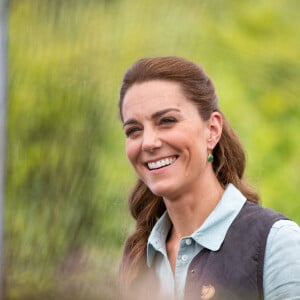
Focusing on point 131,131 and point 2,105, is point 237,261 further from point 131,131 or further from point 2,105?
point 2,105

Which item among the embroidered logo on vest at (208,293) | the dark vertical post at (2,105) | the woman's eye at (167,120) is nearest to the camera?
the dark vertical post at (2,105)

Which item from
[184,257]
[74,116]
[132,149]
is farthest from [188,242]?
[74,116]

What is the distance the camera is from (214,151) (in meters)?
0.74

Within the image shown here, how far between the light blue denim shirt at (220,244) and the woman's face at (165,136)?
0.05 metres

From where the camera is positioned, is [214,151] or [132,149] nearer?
[132,149]

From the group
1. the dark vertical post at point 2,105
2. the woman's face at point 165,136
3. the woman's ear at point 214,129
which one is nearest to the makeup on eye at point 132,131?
the woman's face at point 165,136

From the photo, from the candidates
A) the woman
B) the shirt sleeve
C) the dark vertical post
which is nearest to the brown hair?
the woman

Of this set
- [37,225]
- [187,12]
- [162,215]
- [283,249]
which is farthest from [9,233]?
[162,215]

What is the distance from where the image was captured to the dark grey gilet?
547 millimetres

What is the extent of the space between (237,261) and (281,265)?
0.13 feet

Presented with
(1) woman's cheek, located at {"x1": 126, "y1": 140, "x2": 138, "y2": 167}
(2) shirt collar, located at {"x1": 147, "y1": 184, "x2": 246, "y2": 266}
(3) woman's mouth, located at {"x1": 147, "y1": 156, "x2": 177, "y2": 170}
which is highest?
(1) woman's cheek, located at {"x1": 126, "y1": 140, "x2": 138, "y2": 167}

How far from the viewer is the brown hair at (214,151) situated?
0.63 m

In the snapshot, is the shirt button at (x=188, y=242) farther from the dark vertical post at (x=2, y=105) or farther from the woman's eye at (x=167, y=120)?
the dark vertical post at (x=2, y=105)

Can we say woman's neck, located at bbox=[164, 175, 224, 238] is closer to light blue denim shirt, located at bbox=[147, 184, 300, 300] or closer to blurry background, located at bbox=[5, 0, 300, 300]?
light blue denim shirt, located at bbox=[147, 184, 300, 300]
